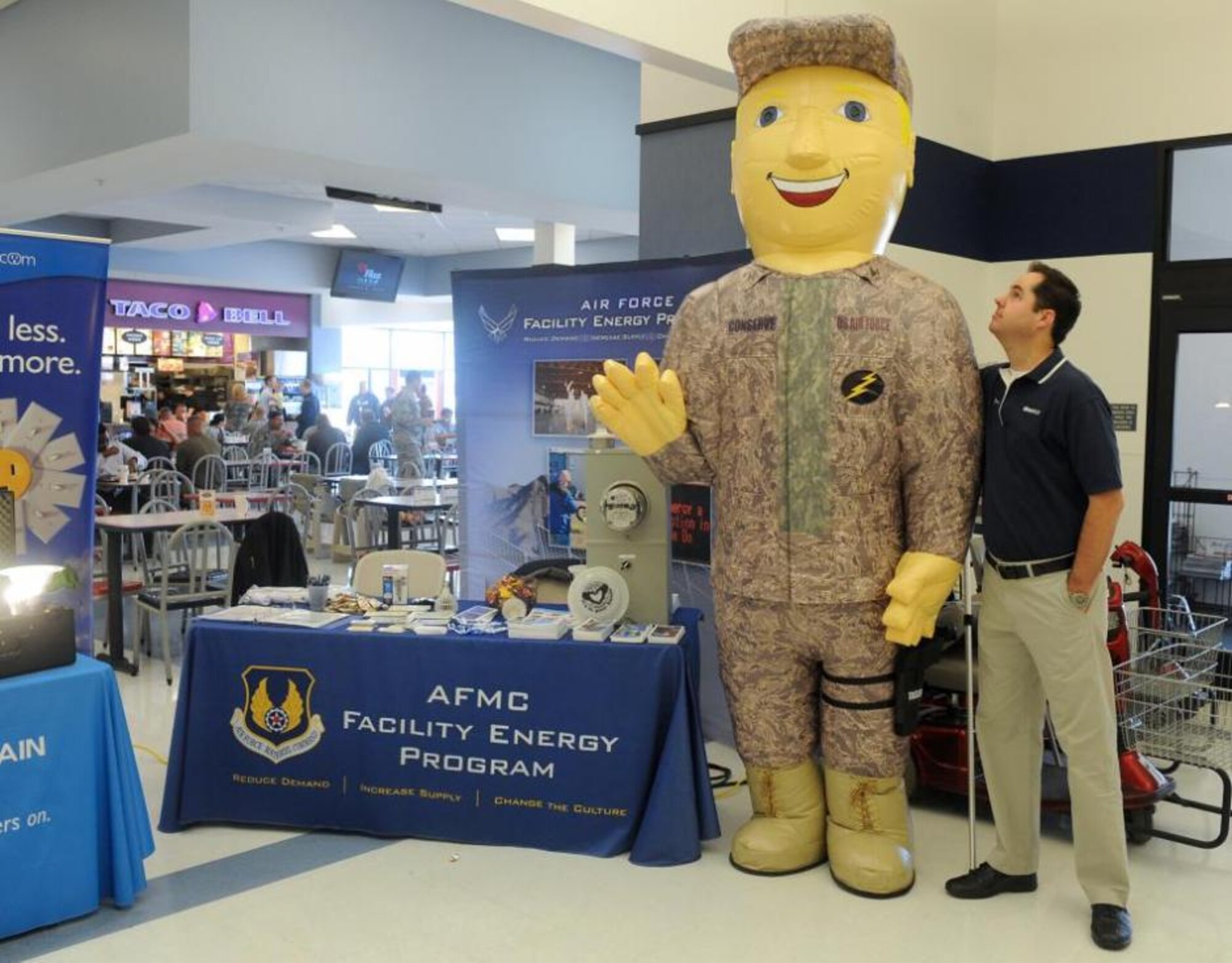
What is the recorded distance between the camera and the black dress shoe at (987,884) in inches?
131

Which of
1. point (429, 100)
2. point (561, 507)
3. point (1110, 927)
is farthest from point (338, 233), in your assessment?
point (1110, 927)

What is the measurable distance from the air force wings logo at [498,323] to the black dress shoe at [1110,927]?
326cm

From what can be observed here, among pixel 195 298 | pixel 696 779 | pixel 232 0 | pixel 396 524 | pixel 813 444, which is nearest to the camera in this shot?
pixel 813 444

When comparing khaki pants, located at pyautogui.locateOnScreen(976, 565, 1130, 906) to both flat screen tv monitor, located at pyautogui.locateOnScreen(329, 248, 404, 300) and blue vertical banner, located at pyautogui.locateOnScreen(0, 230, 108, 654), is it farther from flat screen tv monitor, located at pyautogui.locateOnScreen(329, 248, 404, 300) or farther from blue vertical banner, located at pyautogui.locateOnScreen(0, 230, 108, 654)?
flat screen tv monitor, located at pyautogui.locateOnScreen(329, 248, 404, 300)

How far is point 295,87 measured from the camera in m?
6.33

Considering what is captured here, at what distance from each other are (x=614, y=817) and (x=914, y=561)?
1230 mm

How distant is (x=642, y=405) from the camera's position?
11.1ft

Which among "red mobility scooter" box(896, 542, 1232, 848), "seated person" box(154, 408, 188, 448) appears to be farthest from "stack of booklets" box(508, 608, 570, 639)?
"seated person" box(154, 408, 188, 448)

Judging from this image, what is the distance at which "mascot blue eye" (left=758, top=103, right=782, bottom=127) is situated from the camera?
11.1ft

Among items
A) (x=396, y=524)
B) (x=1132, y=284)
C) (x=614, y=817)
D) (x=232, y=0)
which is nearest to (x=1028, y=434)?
(x=614, y=817)

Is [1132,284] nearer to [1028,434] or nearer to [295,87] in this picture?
[1028,434]

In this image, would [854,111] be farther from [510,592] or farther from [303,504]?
[303,504]

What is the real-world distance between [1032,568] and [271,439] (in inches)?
382

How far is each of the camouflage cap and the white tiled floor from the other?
7.93 feet
